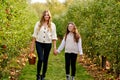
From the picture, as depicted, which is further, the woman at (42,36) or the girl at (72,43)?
the girl at (72,43)

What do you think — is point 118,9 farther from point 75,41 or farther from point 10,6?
point 10,6

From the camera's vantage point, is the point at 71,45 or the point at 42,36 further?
the point at 71,45

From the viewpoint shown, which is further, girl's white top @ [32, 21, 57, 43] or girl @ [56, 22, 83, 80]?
girl @ [56, 22, 83, 80]

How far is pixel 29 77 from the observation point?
37.1 ft

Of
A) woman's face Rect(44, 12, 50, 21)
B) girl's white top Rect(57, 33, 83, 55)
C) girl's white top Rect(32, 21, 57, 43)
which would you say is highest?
woman's face Rect(44, 12, 50, 21)

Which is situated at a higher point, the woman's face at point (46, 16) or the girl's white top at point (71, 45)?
the woman's face at point (46, 16)

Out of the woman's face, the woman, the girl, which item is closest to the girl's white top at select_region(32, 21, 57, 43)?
the woman

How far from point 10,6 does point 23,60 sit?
581cm

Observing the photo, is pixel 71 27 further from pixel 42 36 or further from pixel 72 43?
pixel 42 36

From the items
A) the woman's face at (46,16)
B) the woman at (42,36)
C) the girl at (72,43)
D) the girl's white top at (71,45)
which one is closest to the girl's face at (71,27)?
the girl at (72,43)

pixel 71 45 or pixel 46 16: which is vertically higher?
pixel 46 16

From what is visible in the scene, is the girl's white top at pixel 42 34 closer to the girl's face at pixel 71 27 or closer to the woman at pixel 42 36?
the woman at pixel 42 36

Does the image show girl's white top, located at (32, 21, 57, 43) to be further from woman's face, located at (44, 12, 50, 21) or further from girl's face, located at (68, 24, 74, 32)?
girl's face, located at (68, 24, 74, 32)

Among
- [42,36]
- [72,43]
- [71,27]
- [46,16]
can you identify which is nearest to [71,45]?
[72,43]
